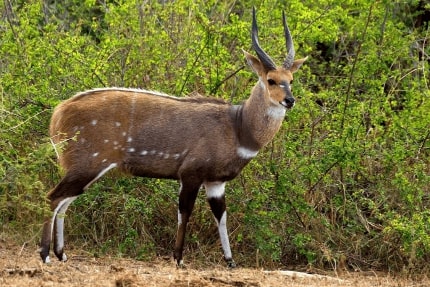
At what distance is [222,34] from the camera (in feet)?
33.1

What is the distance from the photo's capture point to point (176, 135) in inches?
337

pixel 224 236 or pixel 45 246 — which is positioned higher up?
pixel 45 246

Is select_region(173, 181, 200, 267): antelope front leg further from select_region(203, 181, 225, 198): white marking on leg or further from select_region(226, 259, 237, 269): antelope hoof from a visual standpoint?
select_region(226, 259, 237, 269): antelope hoof

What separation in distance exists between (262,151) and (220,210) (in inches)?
48.3

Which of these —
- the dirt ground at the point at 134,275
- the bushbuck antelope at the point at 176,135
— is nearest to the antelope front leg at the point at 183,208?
the bushbuck antelope at the point at 176,135

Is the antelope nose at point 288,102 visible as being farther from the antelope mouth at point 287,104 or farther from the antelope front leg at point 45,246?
the antelope front leg at point 45,246

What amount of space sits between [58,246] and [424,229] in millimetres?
3416

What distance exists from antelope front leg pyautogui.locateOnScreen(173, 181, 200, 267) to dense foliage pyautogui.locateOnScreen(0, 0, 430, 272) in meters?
Answer: 0.71

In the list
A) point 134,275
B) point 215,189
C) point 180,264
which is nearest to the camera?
point 134,275

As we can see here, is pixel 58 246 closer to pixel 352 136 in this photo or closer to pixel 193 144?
pixel 193 144

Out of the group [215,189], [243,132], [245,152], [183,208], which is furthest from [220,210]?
[243,132]

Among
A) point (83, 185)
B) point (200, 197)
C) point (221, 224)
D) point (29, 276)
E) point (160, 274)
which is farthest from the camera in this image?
point (200, 197)

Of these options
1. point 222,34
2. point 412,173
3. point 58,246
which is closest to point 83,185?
point 58,246

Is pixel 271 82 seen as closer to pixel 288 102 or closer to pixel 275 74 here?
pixel 275 74
